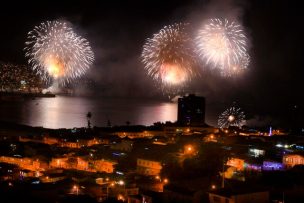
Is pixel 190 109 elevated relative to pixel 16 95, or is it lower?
lower

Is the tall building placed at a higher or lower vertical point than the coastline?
lower

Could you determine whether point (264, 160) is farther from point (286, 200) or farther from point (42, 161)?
point (42, 161)

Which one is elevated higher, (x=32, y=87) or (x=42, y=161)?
(x=32, y=87)

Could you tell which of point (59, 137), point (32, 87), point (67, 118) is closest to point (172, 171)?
point (59, 137)

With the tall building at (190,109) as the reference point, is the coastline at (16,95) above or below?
above

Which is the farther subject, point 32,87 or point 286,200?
point 32,87

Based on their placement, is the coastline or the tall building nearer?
the tall building

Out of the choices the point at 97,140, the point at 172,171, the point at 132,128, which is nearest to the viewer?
the point at 172,171

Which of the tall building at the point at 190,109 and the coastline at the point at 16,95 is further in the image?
the coastline at the point at 16,95

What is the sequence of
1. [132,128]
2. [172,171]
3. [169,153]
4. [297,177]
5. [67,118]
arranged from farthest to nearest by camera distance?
[67,118]
[132,128]
[169,153]
[172,171]
[297,177]

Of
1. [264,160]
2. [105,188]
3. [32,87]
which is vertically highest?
[32,87]

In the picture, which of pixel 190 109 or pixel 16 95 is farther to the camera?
pixel 16 95
